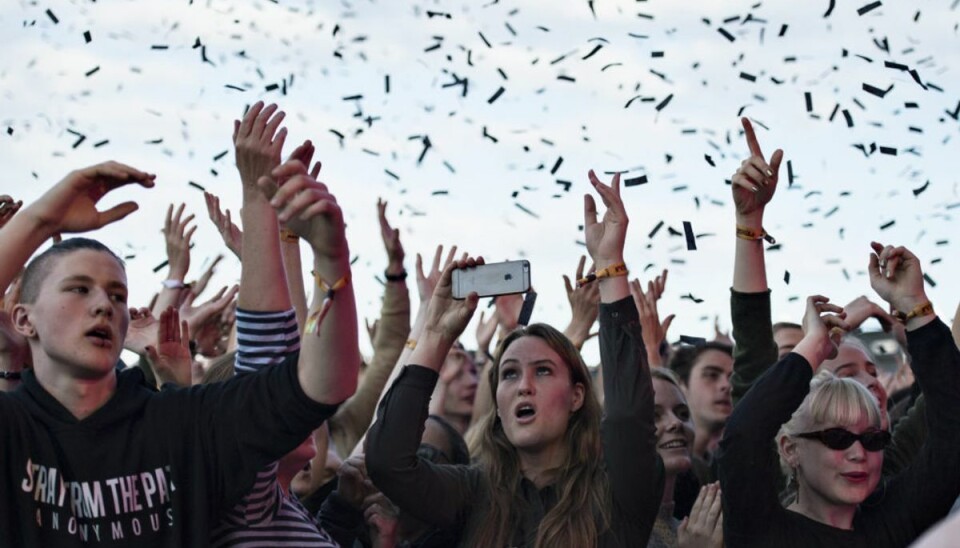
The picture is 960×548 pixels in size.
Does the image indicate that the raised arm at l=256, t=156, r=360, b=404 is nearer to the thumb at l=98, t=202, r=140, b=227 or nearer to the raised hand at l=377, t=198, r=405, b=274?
the thumb at l=98, t=202, r=140, b=227

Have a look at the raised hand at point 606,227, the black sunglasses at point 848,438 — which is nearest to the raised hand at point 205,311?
the raised hand at point 606,227

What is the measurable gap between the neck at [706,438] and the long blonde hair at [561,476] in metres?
2.70

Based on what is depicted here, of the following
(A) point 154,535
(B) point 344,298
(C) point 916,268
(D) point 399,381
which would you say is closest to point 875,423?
(C) point 916,268

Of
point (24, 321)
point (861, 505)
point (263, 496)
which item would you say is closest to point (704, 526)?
point (861, 505)

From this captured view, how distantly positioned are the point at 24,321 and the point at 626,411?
235cm

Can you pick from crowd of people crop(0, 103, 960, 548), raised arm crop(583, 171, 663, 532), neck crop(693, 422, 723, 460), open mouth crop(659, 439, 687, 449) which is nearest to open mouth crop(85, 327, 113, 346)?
crowd of people crop(0, 103, 960, 548)

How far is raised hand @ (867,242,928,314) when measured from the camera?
20.9ft

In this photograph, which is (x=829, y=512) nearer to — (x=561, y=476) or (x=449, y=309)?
(x=561, y=476)

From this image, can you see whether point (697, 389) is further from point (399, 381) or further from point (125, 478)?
point (125, 478)

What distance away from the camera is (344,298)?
459 cm

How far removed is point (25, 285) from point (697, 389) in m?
5.14

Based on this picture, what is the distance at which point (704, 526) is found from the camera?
645 centimetres

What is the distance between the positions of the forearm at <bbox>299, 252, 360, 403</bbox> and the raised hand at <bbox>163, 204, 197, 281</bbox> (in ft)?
13.2

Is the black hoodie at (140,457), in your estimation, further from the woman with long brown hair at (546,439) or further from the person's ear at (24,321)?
the woman with long brown hair at (546,439)
